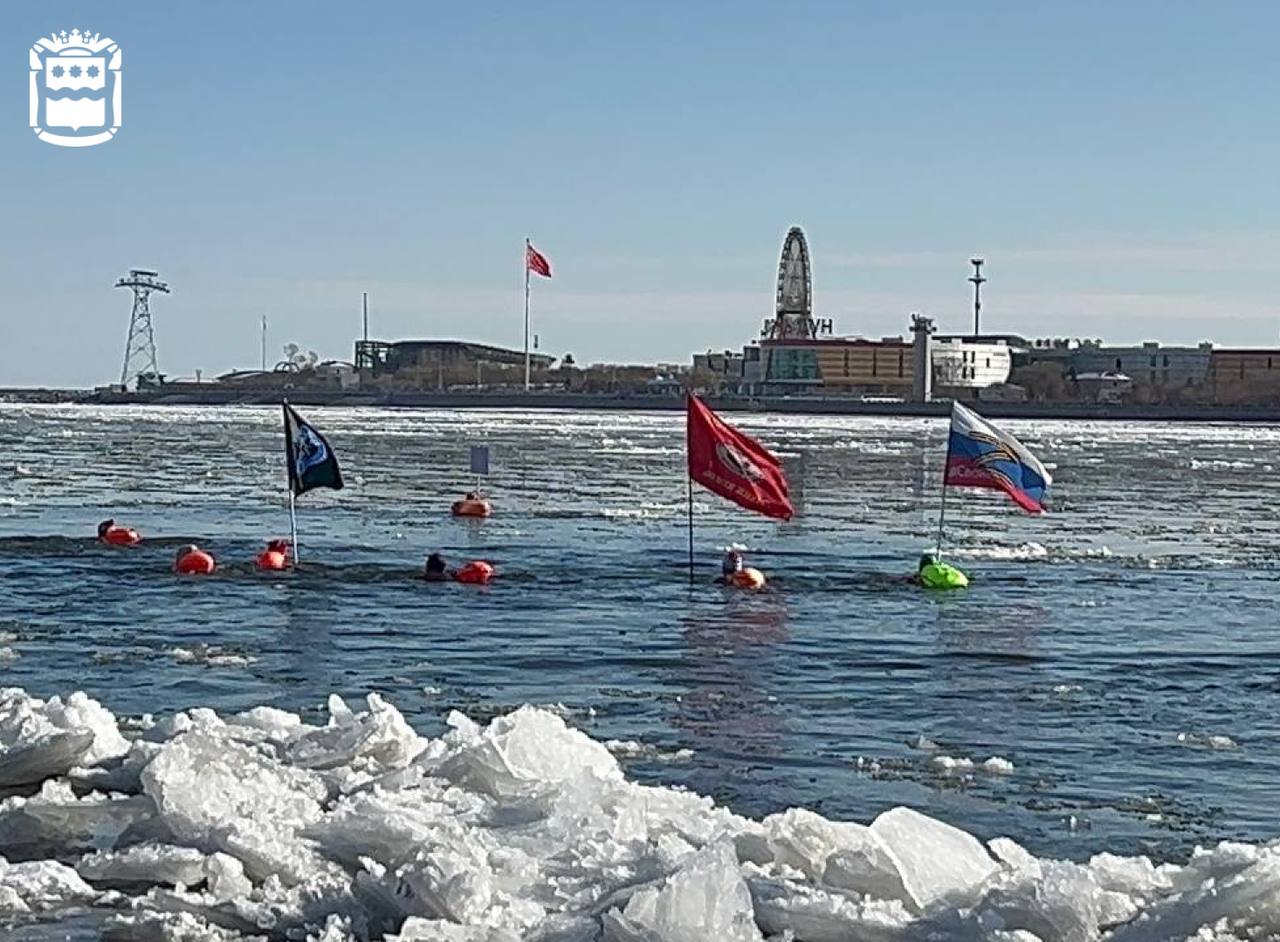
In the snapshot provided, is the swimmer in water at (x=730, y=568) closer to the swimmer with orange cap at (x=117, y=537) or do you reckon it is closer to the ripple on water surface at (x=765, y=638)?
the ripple on water surface at (x=765, y=638)

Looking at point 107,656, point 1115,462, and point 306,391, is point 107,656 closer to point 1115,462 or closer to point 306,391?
point 1115,462

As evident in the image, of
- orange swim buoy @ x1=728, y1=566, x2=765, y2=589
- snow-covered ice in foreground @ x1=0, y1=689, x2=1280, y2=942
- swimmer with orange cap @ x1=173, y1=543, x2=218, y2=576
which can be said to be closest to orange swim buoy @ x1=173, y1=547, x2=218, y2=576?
swimmer with orange cap @ x1=173, y1=543, x2=218, y2=576

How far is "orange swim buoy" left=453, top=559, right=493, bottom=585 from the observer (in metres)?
24.6

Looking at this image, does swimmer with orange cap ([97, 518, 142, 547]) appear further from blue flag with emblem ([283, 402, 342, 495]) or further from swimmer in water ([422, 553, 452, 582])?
swimmer in water ([422, 553, 452, 582])

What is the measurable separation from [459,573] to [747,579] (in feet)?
12.1

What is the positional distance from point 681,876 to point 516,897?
1023 mm

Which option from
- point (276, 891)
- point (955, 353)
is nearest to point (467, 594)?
point (276, 891)

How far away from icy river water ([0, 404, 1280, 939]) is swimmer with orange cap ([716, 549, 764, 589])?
30cm

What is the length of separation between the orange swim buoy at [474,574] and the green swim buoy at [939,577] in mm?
5560

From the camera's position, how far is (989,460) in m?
24.3

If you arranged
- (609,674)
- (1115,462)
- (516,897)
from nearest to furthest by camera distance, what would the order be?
(516,897), (609,674), (1115,462)

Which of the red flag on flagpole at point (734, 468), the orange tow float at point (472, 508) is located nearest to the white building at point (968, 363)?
the orange tow float at point (472, 508)

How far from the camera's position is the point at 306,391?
189500 millimetres

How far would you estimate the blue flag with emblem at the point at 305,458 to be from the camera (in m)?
24.8
